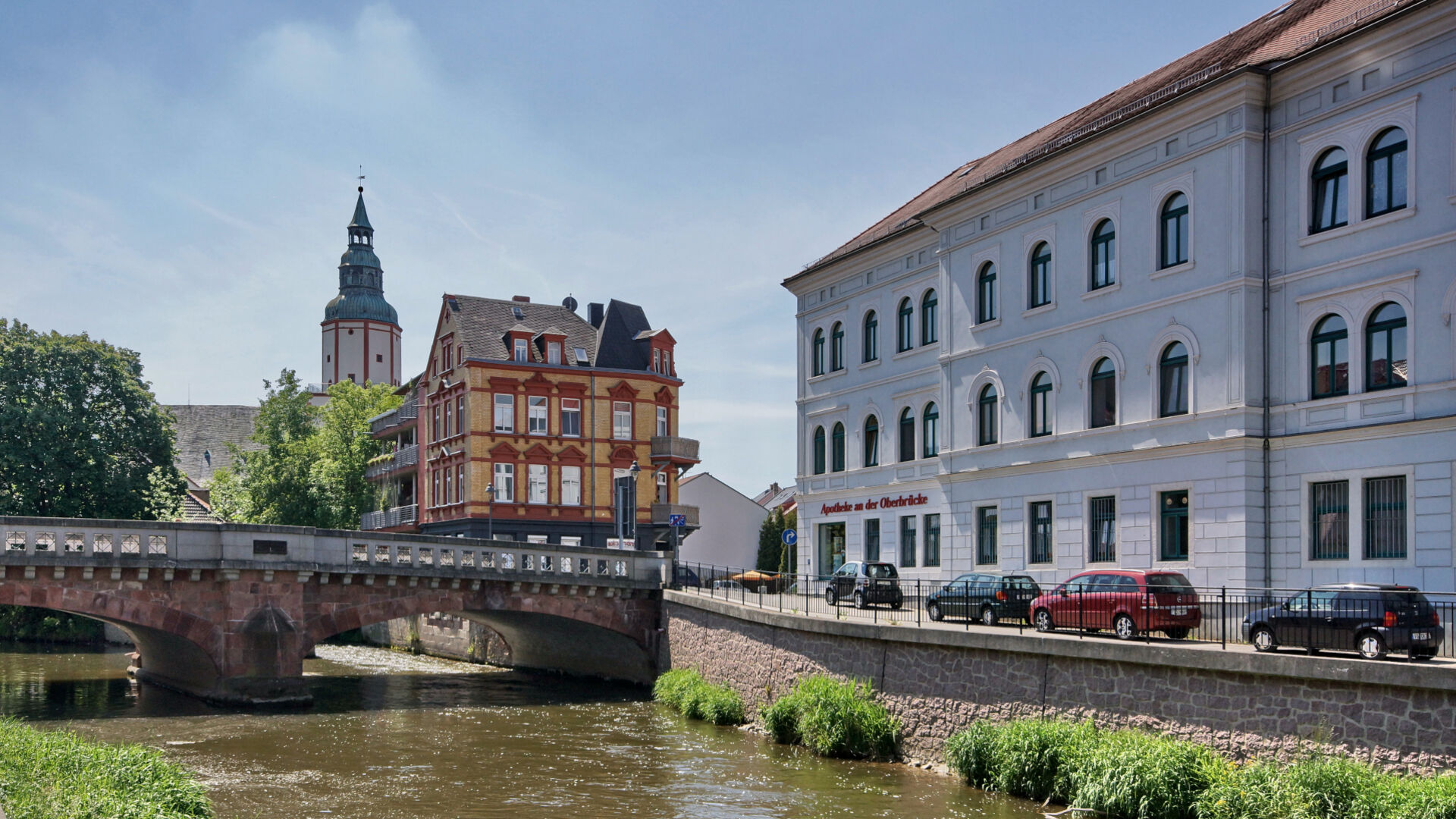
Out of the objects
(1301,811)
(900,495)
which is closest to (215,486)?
(900,495)

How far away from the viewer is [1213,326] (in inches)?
1089

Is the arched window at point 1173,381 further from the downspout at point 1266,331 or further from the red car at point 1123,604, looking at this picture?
the red car at point 1123,604

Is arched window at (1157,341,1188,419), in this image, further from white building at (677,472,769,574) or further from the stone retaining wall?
white building at (677,472,769,574)

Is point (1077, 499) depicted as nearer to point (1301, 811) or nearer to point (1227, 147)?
point (1227, 147)

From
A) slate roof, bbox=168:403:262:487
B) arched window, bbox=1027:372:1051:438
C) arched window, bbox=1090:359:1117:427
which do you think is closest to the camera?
arched window, bbox=1090:359:1117:427

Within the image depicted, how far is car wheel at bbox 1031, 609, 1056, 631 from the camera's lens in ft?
81.7

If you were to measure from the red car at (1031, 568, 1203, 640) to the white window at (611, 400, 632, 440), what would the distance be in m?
36.9

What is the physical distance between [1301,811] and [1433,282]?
11834 millimetres

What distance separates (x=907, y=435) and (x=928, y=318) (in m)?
3.56

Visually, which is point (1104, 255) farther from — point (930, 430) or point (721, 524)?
point (721, 524)

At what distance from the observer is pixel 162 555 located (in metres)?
33.4

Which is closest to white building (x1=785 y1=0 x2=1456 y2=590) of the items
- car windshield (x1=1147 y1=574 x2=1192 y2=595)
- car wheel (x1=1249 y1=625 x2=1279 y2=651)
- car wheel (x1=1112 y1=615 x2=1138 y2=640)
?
car windshield (x1=1147 y1=574 x2=1192 y2=595)

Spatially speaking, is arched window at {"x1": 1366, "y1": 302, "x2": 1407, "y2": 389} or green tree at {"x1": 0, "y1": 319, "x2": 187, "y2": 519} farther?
green tree at {"x1": 0, "y1": 319, "x2": 187, "y2": 519}

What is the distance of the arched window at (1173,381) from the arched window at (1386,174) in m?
4.91
